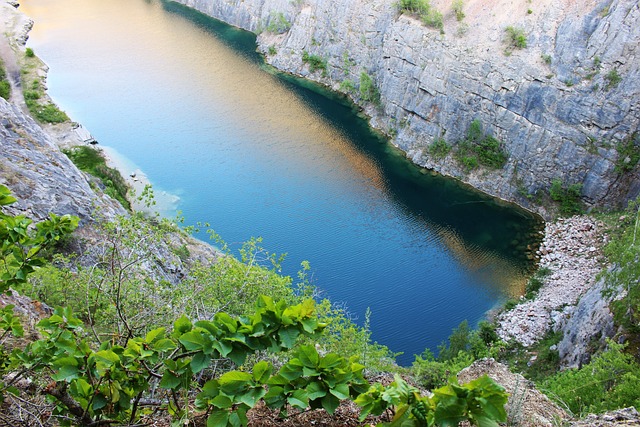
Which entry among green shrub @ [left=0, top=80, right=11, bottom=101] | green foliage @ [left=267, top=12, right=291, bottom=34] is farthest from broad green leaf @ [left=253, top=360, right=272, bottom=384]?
green foliage @ [left=267, top=12, right=291, bottom=34]

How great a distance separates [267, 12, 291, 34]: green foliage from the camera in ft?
192

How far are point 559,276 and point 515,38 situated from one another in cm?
1830

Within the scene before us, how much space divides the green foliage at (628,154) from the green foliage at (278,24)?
35200 millimetres

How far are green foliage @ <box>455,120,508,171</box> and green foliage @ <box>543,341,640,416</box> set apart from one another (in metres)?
23.7

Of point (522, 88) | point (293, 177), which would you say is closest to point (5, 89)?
point (293, 177)

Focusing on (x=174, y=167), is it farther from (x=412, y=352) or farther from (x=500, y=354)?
(x=500, y=354)

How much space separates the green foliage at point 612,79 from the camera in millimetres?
35500

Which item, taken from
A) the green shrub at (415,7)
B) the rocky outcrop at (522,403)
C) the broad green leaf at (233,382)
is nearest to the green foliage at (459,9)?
the green shrub at (415,7)

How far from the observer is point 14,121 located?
25.8 metres

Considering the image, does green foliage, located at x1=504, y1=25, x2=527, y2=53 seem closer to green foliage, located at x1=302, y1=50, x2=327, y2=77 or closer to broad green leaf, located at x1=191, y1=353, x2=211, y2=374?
green foliage, located at x1=302, y1=50, x2=327, y2=77

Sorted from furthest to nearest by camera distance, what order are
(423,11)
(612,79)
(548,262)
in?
(423,11)
(612,79)
(548,262)

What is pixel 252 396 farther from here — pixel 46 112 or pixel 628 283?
pixel 46 112

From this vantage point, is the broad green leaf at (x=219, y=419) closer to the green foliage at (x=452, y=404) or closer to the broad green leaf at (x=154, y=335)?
the broad green leaf at (x=154, y=335)

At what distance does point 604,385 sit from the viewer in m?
15.8
